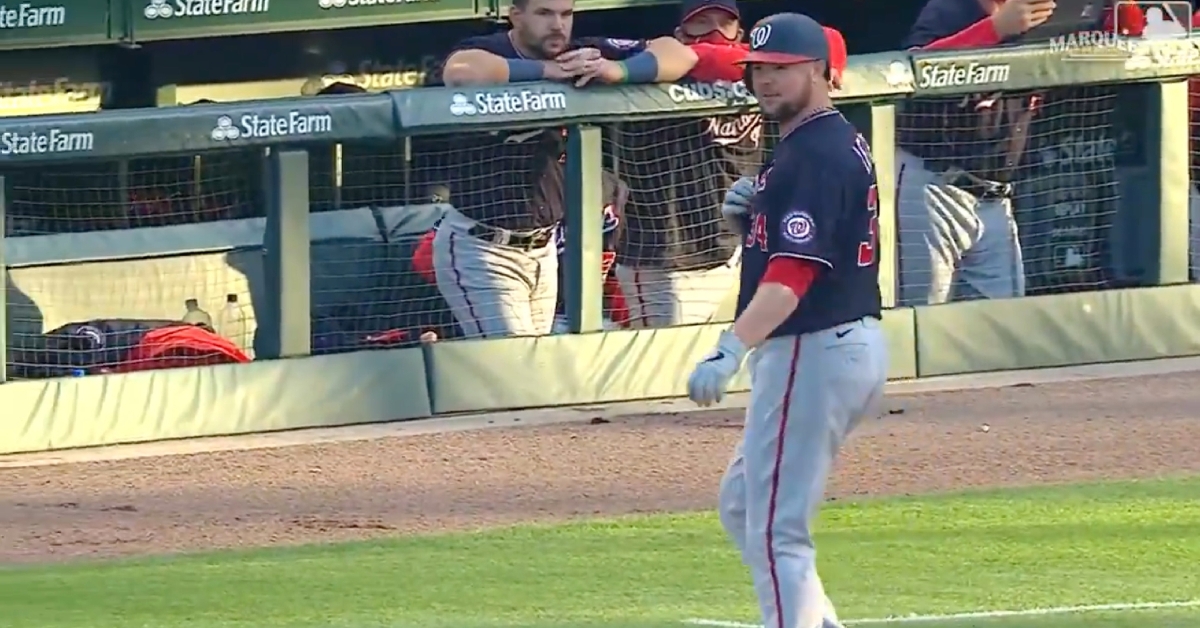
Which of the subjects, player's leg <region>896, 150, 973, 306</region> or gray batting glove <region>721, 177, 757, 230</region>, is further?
player's leg <region>896, 150, 973, 306</region>

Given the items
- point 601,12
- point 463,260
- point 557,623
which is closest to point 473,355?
point 463,260

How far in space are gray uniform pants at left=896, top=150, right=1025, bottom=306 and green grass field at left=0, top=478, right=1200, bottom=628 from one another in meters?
2.59

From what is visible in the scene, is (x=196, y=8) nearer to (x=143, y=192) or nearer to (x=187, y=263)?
(x=143, y=192)

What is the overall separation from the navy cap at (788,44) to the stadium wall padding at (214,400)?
4.55 m

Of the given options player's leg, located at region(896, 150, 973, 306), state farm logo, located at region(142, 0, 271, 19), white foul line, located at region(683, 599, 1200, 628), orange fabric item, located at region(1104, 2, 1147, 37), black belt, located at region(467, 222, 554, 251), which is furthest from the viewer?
state farm logo, located at region(142, 0, 271, 19)

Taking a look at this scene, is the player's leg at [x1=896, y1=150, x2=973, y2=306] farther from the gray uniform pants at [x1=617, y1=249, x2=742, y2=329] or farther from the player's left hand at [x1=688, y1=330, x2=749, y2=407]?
the player's left hand at [x1=688, y1=330, x2=749, y2=407]

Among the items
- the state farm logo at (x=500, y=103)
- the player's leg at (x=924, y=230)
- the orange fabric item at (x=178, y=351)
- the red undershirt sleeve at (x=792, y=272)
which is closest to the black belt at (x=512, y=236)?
the state farm logo at (x=500, y=103)

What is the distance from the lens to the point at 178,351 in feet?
29.6

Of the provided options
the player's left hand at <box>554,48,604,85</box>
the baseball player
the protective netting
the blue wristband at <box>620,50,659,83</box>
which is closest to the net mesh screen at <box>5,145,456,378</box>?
the protective netting

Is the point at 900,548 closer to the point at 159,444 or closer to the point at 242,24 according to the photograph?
the point at 159,444

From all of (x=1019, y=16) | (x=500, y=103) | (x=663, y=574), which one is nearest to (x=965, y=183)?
(x=1019, y=16)

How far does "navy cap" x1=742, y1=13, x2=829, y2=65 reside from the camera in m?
4.88

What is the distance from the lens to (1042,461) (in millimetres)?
8227

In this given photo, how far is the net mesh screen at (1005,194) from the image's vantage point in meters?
10.0
